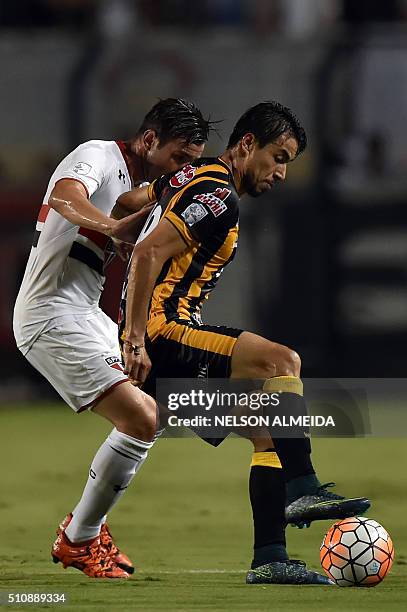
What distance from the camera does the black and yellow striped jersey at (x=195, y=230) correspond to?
553 cm

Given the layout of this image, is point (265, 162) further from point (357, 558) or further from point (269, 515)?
point (357, 558)

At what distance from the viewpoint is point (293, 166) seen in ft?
43.0

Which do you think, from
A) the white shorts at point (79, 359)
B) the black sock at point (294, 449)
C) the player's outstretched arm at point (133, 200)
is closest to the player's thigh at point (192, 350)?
the black sock at point (294, 449)

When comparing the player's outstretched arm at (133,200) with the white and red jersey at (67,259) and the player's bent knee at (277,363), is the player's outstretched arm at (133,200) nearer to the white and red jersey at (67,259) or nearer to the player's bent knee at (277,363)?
the white and red jersey at (67,259)

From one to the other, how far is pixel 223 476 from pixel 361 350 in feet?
12.5

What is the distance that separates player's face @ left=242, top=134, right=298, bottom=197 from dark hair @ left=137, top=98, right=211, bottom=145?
47 centimetres

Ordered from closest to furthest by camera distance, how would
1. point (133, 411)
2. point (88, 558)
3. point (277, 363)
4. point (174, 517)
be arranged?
point (277, 363) < point (133, 411) < point (88, 558) < point (174, 517)

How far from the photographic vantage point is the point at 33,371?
13.3 metres

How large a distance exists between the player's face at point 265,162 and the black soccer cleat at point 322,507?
50.8 inches

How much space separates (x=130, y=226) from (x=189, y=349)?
0.58m

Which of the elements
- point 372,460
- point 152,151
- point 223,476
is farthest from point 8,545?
point 372,460

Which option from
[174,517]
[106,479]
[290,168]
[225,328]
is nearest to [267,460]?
[225,328]

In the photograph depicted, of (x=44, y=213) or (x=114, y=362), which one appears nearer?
(x=114, y=362)

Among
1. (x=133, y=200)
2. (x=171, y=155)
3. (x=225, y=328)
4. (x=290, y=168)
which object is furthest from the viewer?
(x=290, y=168)
